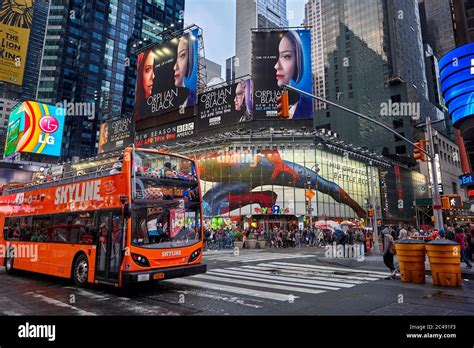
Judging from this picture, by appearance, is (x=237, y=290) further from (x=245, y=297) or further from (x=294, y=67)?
(x=294, y=67)

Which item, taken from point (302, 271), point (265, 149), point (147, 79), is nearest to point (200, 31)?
point (147, 79)

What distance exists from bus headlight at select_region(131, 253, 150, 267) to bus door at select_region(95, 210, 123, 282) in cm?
45

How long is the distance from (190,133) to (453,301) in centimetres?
3932

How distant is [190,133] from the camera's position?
4447 cm

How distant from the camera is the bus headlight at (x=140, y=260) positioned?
8.40 metres

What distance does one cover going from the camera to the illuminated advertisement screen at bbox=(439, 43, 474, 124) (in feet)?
109

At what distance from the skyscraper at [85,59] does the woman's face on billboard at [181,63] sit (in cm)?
7815

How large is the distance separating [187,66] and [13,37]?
2012 cm

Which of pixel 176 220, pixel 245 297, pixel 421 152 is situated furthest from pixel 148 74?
pixel 245 297

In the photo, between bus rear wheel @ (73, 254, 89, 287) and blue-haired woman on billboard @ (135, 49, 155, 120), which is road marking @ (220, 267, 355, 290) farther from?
blue-haired woman on billboard @ (135, 49, 155, 120)

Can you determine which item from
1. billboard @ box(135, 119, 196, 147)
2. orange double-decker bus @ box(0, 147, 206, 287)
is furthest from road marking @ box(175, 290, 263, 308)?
billboard @ box(135, 119, 196, 147)

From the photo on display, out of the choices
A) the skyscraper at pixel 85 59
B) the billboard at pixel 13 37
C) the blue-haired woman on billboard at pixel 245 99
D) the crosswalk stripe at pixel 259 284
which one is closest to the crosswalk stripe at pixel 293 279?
the crosswalk stripe at pixel 259 284

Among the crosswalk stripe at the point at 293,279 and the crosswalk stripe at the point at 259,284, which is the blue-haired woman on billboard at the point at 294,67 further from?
the crosswalk stripe at the point at 259,284
